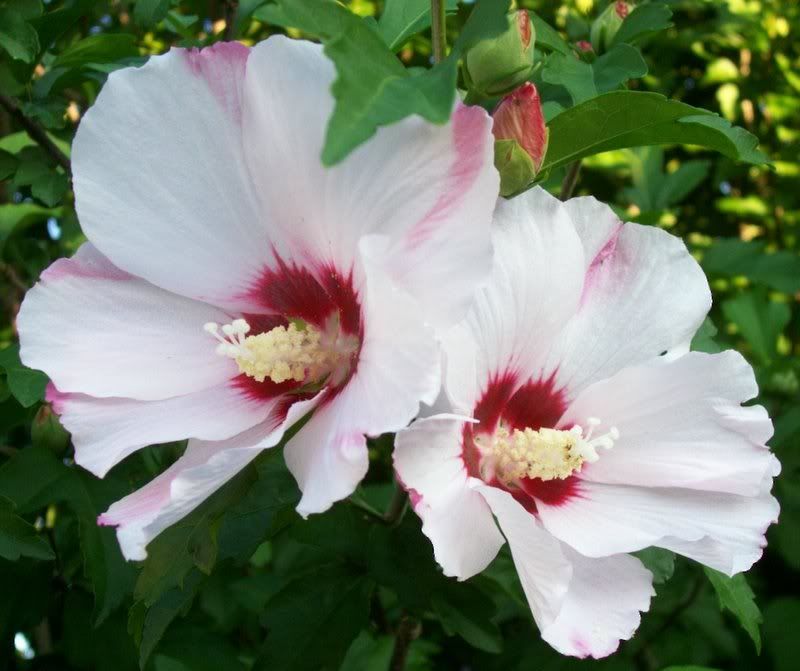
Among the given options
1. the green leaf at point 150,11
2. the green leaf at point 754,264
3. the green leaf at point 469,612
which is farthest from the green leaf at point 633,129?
the green leaf at point 754,264

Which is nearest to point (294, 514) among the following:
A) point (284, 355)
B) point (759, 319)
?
point (284, 355)

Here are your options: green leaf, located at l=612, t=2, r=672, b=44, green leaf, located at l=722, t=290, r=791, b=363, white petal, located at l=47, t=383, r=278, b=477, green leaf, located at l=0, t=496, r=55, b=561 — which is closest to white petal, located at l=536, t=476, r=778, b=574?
white petal, located at l=47, t=383, r=278, b=477

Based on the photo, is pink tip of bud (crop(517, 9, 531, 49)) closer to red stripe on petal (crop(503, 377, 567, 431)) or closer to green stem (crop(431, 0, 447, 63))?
green stem (crop(431, 0, 447, 63))

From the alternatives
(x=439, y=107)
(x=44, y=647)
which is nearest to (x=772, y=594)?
(x=44, y=647)

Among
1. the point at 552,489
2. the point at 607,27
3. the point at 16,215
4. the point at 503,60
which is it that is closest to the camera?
the point at 503,60

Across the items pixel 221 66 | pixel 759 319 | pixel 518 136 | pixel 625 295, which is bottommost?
pixel 759 319

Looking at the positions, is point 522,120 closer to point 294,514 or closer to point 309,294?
point 309,294

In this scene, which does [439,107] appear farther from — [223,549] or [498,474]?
[223,549]
